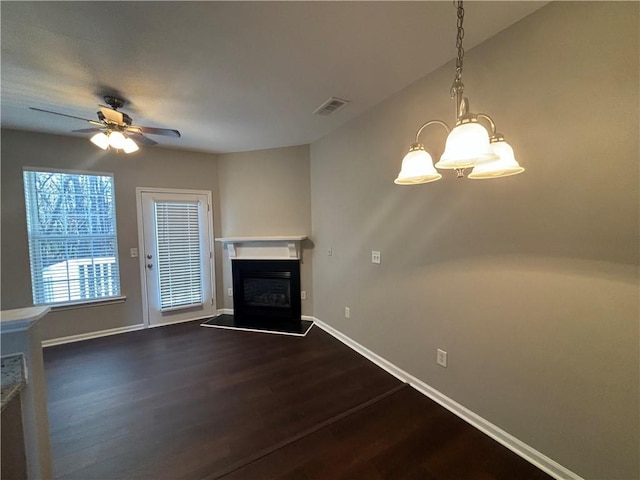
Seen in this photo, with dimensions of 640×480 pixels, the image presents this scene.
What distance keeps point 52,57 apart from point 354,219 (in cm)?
280

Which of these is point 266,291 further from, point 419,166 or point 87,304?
point 419,166

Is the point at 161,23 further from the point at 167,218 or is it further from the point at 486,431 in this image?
the point at 486,431

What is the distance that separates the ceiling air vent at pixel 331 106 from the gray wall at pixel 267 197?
114 cm

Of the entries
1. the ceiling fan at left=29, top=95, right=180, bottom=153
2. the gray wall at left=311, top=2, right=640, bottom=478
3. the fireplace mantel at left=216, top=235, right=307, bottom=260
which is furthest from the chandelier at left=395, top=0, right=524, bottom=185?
the fireplace mantel at left=216, top=235, right=307, bottom=260

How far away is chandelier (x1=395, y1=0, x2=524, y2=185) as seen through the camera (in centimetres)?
94

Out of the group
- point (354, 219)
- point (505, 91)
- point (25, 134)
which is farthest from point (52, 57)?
point (505, 91)

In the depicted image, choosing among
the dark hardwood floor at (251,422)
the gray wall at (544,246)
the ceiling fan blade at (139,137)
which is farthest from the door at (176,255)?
the gray wall at (544,246)

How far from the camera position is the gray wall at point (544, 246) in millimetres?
1220

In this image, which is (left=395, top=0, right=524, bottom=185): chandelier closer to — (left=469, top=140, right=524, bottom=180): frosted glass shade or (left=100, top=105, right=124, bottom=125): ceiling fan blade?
(left=469, top=140, right=524, bottom=180): frosted glass shade

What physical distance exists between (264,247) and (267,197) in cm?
81

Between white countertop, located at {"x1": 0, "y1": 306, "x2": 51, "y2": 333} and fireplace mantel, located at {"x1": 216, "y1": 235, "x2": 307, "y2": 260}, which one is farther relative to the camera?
fireplace mantel, located at {"x1": 216, "y1": 235, "x2": 307, "y2": 260}

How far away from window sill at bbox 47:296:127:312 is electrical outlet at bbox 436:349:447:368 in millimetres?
4105

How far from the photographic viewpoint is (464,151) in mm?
942

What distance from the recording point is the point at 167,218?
3889 mm
